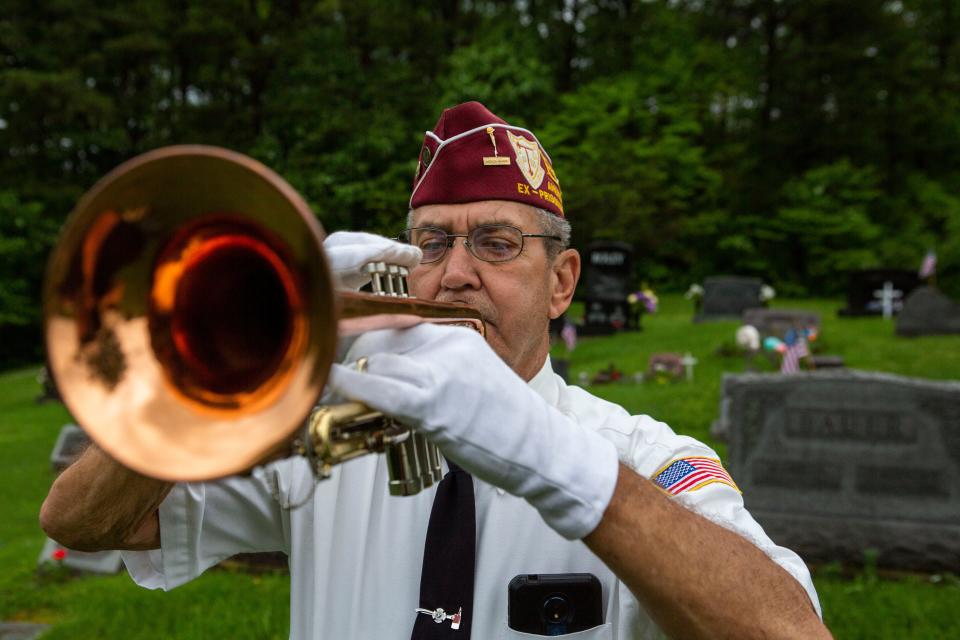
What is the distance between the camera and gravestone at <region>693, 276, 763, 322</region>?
18.3m

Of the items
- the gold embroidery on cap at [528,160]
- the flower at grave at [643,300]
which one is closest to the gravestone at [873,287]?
the flower at grave at [643,300]

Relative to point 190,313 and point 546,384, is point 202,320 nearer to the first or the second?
point 190,313

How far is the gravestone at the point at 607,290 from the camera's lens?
54.8 ft

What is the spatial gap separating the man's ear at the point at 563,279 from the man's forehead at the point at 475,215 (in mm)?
200

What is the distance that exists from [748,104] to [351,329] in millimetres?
37011

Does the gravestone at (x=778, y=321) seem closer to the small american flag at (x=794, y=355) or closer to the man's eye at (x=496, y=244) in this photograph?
the small american flag at (x=794, y=355)

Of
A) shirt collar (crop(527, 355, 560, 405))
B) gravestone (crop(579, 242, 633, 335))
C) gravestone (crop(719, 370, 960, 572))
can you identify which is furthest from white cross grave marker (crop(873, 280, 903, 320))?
shirt collar (crop(527, 355, 560, 405))

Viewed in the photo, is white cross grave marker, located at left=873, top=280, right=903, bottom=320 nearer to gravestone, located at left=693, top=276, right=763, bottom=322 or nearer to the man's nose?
gravestone, located at left=693, top=276, right=763, bottom=322

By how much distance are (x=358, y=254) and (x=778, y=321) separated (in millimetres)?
13056

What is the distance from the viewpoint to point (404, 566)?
190cm

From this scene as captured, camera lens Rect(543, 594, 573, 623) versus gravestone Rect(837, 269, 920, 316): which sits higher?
camera lens Rect(543, 594, 573, 623)

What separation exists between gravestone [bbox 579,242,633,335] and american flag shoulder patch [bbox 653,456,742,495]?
48.2 feet

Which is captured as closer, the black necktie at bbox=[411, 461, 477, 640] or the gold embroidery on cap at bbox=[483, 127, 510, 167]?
the black necktie at bbox=[411, 461, 477, 640]

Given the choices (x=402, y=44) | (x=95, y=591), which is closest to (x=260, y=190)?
(x=95, y=591)
